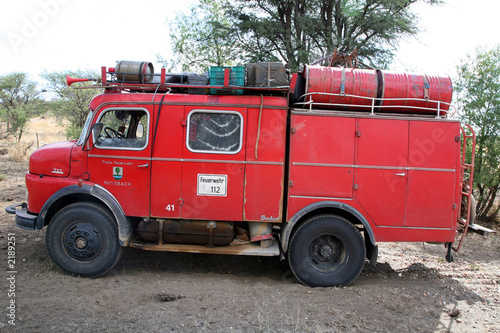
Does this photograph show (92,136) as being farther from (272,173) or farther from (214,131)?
(272,173)

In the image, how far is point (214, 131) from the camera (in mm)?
4922

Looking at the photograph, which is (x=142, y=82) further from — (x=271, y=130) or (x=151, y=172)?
(x=271, y=130)

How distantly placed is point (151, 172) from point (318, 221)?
2.44 meters

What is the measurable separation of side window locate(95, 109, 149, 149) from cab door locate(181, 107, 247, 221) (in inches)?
26.4

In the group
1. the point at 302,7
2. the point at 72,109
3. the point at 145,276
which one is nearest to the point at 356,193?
the point at 145,276

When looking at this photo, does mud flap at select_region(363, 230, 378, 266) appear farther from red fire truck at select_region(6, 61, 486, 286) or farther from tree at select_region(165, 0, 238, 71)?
tree at select_region(165, 0, 238, 71)

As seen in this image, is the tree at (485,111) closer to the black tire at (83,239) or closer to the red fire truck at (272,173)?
the red fire truck at (272,173)

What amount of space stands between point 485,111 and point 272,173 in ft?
23.5

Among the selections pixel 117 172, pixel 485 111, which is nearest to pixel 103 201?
pixel 117 172

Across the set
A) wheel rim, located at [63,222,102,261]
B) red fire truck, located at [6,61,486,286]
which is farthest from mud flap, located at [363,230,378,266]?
wheel rim, located at [63,222,102,261]

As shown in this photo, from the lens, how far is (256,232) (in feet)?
16.5

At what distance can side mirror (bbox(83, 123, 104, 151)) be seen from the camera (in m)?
4.97

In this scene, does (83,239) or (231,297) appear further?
(83,239)

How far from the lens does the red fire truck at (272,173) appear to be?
484cm
